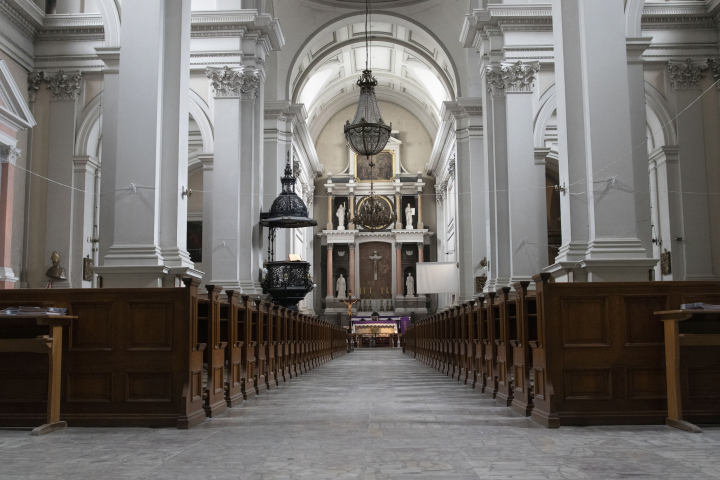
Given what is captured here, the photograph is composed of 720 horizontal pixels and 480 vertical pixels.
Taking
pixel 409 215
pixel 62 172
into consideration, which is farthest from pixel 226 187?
pixel 409 215

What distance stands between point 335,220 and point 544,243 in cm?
2160

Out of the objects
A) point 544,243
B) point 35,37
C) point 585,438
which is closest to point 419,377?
point 544,243

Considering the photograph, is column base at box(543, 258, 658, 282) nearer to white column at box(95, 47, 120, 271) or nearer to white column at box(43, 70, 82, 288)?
white column at box(95, 47, 120, 271)

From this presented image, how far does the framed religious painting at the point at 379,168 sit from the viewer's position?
33500mm

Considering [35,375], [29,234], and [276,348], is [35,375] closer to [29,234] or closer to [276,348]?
[276,348]

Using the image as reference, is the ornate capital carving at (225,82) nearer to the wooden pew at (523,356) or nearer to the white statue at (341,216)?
the wooden pew at (523,356)

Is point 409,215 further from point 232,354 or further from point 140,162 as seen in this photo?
point 232,354

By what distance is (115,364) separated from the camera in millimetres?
5562

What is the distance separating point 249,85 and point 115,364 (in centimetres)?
952

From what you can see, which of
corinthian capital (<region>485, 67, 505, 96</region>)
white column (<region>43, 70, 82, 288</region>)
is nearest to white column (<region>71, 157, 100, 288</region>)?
white column (<region>43, 70, 82, 288</region>)

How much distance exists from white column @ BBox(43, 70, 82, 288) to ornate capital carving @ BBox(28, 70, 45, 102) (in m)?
0.13

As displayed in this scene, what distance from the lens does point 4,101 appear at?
40.4 ft

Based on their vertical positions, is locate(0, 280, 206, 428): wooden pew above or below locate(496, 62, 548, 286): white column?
below

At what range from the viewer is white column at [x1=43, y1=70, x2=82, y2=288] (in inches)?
540
